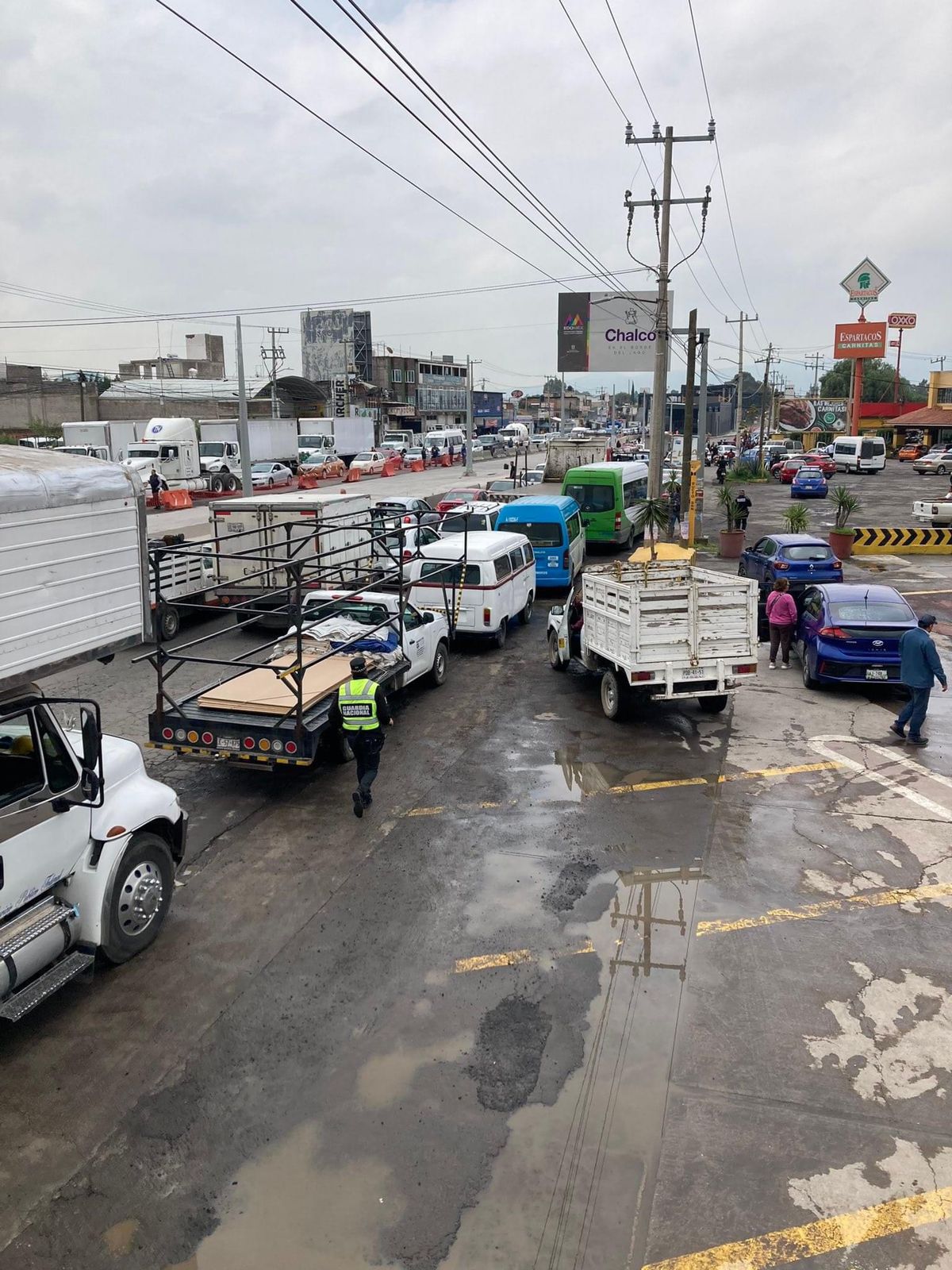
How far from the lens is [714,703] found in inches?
494

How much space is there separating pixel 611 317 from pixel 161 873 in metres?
45.4

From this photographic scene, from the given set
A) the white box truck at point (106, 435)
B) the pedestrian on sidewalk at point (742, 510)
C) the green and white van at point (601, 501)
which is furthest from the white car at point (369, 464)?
the green and white van at point (601, 501)

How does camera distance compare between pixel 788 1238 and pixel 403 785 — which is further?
pixel 403 785

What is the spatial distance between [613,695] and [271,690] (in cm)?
447

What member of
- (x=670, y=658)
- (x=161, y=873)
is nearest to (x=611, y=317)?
(x=670, y=658)

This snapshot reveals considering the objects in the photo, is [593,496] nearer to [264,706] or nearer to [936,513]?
[936,513]

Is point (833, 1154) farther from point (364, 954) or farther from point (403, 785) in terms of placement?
point (403, 785)

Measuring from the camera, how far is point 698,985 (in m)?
6.43

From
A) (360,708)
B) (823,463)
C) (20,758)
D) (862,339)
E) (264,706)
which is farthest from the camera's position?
(862,339)

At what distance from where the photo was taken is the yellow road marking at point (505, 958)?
6699 millimetres

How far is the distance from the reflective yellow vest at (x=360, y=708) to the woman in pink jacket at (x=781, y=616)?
7920 mm

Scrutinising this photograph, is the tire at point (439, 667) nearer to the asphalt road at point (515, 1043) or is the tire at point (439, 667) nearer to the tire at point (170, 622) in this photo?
the asphalt road at point (515, 1043)

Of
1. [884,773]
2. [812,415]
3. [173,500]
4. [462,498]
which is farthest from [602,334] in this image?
[812,415]

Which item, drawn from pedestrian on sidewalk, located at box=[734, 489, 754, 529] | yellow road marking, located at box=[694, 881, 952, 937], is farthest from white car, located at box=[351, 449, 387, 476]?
yellow road marking, located at box=[694, 881, 952, 937]
